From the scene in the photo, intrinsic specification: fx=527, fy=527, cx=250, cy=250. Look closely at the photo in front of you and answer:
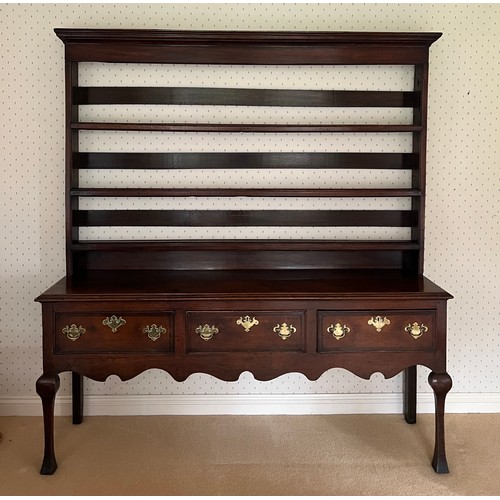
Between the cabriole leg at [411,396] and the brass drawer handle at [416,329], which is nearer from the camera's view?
the brass drawer handle at [416,329]

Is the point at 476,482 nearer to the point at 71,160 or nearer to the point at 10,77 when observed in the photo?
the point at 71,160

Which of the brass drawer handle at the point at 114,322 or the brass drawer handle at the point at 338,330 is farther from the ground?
the brass drawer handle at the point at 114,322

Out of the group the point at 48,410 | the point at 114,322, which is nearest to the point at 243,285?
the point at 114,322

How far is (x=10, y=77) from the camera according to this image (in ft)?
8.16

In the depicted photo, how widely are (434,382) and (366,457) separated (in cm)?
46

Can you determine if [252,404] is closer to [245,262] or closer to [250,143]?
[245,262]

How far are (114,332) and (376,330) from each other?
3.45 ft

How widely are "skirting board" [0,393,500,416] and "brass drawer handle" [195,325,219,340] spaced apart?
0.68m

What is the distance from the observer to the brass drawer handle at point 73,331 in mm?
2092

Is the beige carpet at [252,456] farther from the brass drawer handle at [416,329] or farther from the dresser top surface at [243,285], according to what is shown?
the dresser top surface at [243,285]

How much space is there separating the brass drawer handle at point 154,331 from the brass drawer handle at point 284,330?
450 mm

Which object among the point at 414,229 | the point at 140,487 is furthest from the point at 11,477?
the point at 414,229

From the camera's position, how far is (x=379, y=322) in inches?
83.2

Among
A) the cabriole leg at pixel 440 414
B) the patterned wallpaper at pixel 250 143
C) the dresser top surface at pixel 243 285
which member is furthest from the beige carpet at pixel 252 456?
the dresser top surface at pixel 243 285
